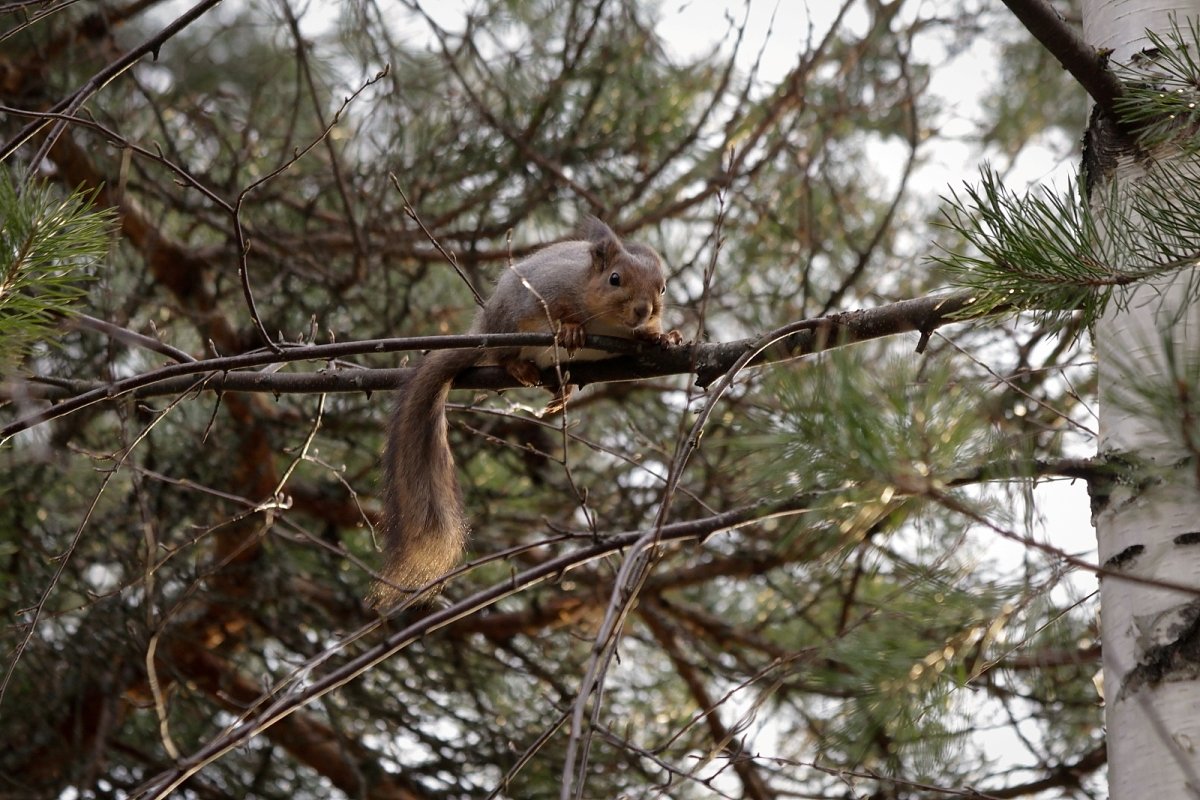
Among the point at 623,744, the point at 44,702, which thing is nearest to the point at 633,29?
the point at 44,702

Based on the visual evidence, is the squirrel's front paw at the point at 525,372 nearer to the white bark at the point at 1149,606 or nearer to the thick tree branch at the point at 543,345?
the thick tree branch at the point at 543,345

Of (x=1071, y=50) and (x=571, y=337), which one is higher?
(x=571, y=337)

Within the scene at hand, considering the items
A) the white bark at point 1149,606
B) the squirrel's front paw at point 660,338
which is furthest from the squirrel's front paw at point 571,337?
the white bark at point 1149,606

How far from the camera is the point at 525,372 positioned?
8.09 feet

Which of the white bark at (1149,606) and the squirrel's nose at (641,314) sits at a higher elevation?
the squirrel's nose at (641,314)

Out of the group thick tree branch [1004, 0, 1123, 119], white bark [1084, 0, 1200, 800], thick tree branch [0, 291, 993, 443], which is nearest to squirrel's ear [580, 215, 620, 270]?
thick tree branch [0, 291, 993, 443]

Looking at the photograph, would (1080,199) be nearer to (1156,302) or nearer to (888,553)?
(1156,302)

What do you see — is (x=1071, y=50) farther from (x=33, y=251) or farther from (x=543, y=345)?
(x=33, y=251)

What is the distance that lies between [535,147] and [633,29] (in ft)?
2.19

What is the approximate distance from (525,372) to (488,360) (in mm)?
255

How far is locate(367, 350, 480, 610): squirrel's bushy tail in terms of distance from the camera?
2.36 m

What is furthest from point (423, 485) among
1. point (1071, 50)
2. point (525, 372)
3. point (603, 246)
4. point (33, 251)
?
point (1071, 50)

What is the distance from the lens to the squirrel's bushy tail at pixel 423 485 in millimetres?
2357

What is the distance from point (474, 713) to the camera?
12.8 feet
